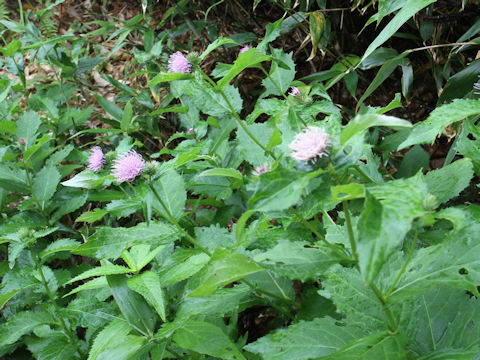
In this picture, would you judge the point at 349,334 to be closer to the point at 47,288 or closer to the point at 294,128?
the point at 294,128

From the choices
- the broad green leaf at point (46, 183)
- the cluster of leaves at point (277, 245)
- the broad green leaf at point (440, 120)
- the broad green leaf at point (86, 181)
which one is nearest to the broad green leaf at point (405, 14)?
the cluster of leaves at point (277, 245)

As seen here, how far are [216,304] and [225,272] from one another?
40 cm

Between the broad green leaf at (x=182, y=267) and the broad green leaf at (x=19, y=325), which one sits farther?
the broad green leaf at (x=19, y=325)

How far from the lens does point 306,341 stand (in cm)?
85

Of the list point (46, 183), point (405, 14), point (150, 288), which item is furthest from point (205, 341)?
point (46, 183)

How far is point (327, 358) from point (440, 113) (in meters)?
0.56

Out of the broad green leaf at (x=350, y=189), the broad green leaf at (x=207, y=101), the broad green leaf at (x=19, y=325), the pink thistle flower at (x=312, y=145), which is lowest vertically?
the broad green leaf at (x=19, y=325)

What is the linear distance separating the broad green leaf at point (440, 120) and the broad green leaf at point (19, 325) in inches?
51.2

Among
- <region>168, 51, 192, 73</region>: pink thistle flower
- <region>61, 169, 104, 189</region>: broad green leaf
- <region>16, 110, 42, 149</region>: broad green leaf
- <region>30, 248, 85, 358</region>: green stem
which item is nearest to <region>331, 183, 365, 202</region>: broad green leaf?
<region>61, 169, 104, 189</region>: broad green leaf

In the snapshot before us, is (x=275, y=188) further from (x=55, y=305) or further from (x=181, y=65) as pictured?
(x=55, y=305)

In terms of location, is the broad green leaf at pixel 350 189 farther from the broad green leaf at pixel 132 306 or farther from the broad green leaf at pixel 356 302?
the broad green leaf at pixel 132 306

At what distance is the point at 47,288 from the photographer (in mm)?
1541

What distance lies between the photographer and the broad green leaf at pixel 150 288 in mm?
1047

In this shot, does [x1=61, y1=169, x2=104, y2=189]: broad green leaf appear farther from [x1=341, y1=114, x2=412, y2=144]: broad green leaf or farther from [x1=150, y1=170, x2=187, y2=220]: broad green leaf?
[x1=341, y1=114, x2=412, y2=144]: broad green leaf
